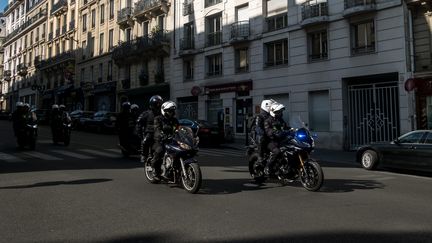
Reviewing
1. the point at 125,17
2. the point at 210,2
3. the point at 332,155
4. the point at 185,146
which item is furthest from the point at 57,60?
the point at 185,146

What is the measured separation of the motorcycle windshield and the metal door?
13460 millimetres

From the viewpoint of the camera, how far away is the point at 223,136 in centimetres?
2222

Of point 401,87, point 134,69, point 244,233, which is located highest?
point 134,69

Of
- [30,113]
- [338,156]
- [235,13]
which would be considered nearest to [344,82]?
[338,156]

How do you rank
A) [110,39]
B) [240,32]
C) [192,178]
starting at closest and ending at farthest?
[192,178] < [240,32] < [110,39]

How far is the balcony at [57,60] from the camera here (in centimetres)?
4710

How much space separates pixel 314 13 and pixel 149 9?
1568 centimetres

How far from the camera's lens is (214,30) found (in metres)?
28.3

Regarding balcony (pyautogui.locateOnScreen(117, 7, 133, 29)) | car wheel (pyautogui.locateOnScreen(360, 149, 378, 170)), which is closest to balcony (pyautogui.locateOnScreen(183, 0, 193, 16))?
balcony (pyautogui.locateOnScreen(117, 7, 133, 29))

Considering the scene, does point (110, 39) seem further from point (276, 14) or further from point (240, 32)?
point (276, 14)

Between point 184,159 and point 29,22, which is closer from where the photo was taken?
point 184,159

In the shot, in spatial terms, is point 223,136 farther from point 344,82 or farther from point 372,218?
point 372,218

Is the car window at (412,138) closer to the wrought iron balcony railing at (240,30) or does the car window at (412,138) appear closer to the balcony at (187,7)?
the wrought iron balcony railing at (240,30)

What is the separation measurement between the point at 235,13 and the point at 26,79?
44.8 m
